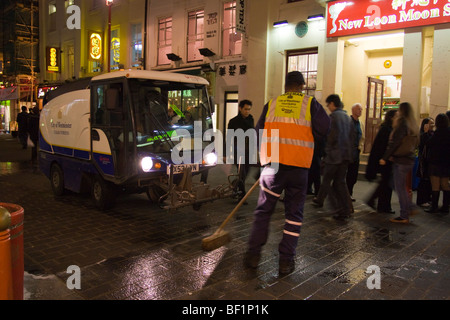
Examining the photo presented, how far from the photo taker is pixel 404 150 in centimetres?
589

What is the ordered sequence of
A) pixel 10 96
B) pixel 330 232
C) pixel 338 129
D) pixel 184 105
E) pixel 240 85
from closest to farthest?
pixel 330 232
pixel 338 129
pixel 184 105
pixel 240 85
pixel 10 96

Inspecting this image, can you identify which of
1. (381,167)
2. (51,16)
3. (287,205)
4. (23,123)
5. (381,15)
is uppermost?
(51,16)

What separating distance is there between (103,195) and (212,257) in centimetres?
300

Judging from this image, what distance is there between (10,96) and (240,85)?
73.7 feet

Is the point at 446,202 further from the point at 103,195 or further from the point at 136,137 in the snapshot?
the point at 103,195

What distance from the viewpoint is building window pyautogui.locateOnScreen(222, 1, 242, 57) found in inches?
576

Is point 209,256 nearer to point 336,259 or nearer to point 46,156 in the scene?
point 336,259

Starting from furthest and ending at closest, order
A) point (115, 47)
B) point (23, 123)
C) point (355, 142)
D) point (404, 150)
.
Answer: point (115, 47) < point (23, 123) < point (355, 142) < point (404, 150)

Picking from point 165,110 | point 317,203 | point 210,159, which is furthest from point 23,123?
point 317,203

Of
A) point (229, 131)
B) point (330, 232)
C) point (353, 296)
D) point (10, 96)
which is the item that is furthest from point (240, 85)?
point (10, 96)

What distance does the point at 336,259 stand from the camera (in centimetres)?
436

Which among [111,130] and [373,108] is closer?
[111,130]

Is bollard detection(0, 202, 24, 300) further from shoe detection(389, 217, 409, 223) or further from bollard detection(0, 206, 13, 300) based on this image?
shoe detection(389, 217, 409, 223)

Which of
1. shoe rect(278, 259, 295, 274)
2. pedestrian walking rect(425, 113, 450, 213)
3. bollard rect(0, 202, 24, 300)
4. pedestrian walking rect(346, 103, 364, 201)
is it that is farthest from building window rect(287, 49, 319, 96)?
bollard rect(0, 202, 24, 300)
